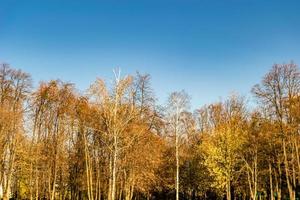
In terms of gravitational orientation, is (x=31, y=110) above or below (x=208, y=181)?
above

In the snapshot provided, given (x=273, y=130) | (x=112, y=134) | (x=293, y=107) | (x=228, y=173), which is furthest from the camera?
(x=228, y=173)

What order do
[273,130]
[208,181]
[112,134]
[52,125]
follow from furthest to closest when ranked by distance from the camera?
[208,181], [52,125], [273,130], [112,134]

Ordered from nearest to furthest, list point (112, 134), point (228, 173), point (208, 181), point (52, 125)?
point (112, 134), point (228, 173), point (52, 125), point (208, 181)

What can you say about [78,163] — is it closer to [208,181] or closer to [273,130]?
[208,181]

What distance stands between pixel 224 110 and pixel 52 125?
68.5 feet

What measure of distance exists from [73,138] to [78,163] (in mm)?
2961

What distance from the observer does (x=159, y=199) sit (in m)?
57.7

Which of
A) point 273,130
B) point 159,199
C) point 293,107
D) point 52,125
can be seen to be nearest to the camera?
point 293,107

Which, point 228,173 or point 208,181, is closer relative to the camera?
point 228,173

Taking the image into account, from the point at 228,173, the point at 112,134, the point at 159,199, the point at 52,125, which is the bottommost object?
the point at 159,199

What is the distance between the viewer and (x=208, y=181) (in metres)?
45.2

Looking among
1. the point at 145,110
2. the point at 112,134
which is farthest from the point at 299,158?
the point at 112,134

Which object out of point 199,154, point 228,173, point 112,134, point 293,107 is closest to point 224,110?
point 199,154

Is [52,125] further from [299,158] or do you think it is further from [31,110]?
[299,158]
